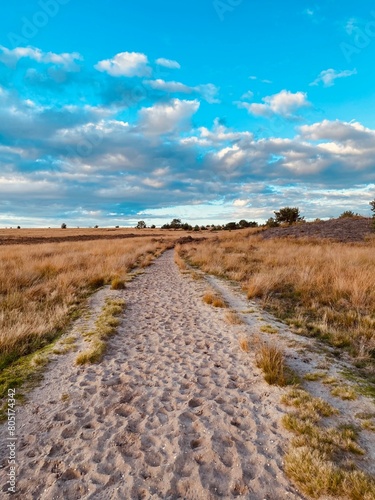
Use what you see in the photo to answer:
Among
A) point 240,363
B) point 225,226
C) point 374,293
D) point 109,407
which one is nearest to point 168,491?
→ point 109,407

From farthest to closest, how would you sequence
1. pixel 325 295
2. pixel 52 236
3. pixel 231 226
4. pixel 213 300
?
pixel 231 226 < pixel 52 236 < pixel 325 295 < pixel 213 300

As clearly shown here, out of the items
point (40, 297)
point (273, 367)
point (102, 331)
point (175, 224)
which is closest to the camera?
point (273, 367)

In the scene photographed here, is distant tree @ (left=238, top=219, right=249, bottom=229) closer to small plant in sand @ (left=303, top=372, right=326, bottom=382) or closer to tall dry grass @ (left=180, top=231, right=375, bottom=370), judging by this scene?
tall dry grass @ (left=180, top=231, right=375, bottom=370)

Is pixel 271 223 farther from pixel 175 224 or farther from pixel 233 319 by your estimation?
pixel 175 224

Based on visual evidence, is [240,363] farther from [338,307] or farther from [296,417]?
[338,307]

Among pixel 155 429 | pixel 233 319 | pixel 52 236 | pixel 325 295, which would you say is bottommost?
pixel 155 429

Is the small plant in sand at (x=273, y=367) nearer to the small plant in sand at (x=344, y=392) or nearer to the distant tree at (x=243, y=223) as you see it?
A: the small plant in sand at (x=344, y=392)

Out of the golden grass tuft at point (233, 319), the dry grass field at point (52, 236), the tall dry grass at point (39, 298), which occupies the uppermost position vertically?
the dry grass field at point (52, 236)

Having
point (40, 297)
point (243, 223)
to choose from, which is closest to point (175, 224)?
point (243, 223)

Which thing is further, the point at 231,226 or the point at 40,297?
the point at 231,226

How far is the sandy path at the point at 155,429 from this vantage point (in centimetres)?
339

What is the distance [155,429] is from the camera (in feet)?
14.4

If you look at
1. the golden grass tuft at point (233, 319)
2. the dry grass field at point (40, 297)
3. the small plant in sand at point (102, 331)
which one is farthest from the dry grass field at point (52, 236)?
the golden grass tuft at point (233, 319)

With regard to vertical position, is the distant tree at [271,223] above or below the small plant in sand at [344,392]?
above
